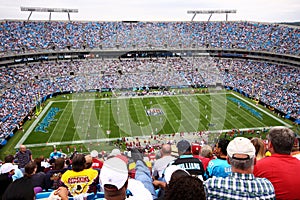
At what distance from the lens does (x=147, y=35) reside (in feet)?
214

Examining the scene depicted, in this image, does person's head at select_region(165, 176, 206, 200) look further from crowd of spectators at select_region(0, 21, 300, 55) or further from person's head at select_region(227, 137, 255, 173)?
crowd of spectators at select_region(0, 21, 300, 55)

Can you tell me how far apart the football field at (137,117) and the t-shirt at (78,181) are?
24.2 metres

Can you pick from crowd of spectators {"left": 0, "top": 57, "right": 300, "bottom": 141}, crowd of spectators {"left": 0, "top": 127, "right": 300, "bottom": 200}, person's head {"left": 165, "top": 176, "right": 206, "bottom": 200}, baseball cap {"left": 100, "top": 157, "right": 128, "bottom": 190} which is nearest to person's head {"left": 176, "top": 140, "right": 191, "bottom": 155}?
crowd of spectators {"left": 0, "top": 127, "right": 300, "bottom": 200}

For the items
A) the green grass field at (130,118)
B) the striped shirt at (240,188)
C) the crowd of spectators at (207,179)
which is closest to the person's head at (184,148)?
the crowd of spectators at (207,179)

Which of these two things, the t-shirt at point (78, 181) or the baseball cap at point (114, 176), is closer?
the baseball cap at point (114, 176)

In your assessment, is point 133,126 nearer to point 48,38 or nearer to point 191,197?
point 191,197

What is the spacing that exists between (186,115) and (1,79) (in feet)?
104

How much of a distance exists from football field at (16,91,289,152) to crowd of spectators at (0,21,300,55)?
65.7 feet

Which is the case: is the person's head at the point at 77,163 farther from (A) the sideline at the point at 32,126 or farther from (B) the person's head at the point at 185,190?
(A) the sideline at the point at 32,126

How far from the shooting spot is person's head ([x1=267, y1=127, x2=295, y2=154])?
370 cm

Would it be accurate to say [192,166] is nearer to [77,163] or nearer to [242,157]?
[242,157]

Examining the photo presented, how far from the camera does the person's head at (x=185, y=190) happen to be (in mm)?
2320

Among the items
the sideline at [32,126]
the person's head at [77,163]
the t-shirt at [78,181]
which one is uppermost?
the person's head at [77,163]

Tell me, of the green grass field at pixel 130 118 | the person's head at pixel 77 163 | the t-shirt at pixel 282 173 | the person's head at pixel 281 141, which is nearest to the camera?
the t-shirt at pixel 282 173
